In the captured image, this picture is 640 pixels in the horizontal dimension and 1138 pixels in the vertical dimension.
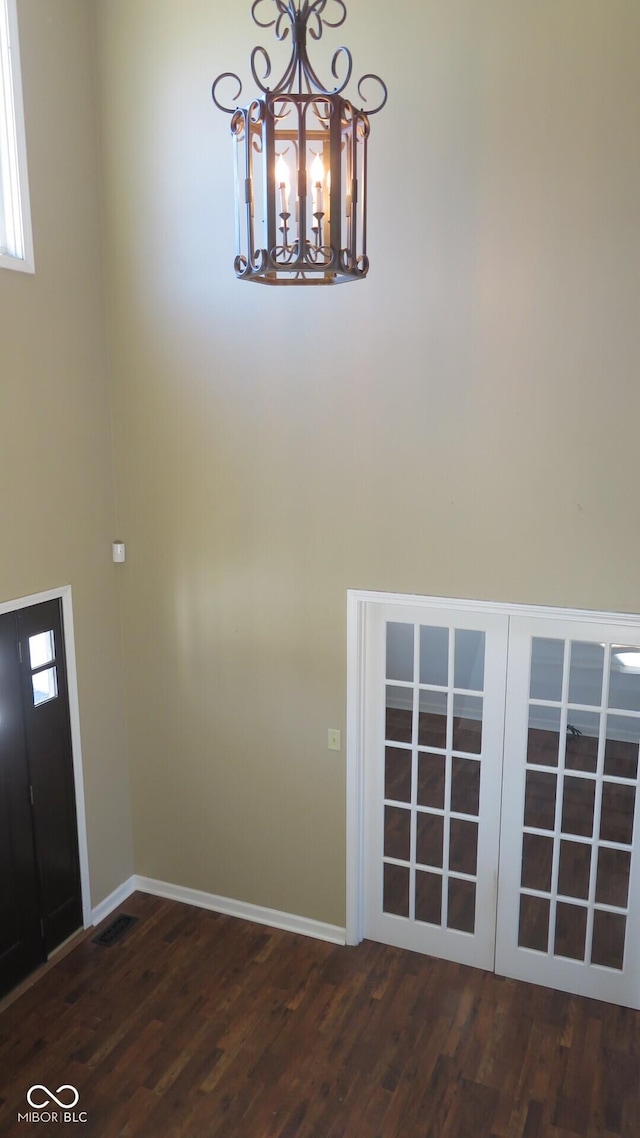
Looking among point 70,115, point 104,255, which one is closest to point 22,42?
point 70,115

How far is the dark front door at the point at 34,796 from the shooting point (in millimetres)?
4094

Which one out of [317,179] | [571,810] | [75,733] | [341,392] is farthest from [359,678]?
[317,179]

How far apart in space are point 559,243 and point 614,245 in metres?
0.23

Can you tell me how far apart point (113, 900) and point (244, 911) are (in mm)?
797

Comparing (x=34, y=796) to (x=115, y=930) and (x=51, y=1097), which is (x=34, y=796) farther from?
(x=51, y=1097)

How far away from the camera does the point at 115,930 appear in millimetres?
4793

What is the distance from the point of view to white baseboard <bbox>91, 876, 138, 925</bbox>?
4.85 meters

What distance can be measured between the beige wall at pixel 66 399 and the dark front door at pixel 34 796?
0.16m

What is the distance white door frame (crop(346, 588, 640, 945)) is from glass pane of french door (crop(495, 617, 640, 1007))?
104mm

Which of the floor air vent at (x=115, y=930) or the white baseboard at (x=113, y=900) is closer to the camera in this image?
the floor air vent at (x=115, y=930)

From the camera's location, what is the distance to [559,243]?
11.8 ft

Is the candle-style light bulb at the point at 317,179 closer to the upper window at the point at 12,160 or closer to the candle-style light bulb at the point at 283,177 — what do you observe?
the candle-style light bulb at the point at 283,177

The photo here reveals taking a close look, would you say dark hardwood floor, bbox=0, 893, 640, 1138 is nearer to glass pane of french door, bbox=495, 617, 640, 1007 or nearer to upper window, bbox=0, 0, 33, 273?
glass pane of french door, bbox=495, 617, 640, 1007

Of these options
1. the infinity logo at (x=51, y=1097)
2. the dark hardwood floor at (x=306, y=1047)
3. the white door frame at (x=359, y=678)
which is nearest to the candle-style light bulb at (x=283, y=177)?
the white door frame at (x=359, y=678)
